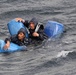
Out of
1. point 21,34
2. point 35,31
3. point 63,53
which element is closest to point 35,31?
point 35,31

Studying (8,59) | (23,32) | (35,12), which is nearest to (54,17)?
(35,12)

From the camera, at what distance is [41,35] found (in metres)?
11.6

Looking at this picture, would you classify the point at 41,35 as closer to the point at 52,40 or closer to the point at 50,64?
the point at 52,40

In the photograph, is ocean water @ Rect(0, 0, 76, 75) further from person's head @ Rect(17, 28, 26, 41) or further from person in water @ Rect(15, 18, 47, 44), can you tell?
person's head @ Rect(17, 28, 26, 41)

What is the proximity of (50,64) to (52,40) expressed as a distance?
2.19 metres

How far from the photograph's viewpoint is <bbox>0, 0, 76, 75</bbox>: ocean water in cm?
948

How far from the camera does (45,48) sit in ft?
36.7

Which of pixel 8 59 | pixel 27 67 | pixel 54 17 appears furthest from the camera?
pixel 54 17

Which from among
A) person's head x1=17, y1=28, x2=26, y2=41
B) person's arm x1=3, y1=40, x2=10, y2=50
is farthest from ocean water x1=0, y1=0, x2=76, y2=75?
person's head x1=17, y1=28, x2=26, y2=41

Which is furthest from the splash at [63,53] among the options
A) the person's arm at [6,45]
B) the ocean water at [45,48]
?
the person's arm at [6,45]

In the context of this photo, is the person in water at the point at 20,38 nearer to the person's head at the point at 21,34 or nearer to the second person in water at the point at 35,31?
the person's head at the point at 21,34

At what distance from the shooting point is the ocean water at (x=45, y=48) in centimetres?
948

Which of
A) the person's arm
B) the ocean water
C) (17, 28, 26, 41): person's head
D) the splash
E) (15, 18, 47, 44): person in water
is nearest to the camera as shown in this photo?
the ocean water

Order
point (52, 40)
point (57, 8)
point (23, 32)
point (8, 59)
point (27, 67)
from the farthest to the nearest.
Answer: point (57, 8), point (52, 40), point (23, 32), point (8, 59), point (27, 67)
